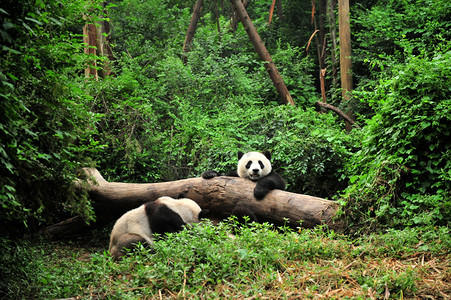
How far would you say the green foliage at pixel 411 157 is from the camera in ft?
19.3

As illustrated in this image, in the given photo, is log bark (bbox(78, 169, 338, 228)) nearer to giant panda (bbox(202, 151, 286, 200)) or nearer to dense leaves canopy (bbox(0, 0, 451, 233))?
giant panda (bbox(202, 151, 286, 200))

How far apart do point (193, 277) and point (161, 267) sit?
1.27ft

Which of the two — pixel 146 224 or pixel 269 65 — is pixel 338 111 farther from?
pixel 146 224

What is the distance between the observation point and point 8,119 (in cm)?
348

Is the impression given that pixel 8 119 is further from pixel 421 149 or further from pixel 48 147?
pixel 421 149

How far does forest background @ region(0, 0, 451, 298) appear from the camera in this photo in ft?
13.5

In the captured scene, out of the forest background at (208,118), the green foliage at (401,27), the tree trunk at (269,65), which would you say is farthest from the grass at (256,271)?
the tree trunk at (269,65)

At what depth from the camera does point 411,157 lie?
237 inches

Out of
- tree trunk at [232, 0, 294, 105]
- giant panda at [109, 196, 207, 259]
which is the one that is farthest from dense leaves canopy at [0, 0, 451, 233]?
giant panda at [109, 196, 207, 259]

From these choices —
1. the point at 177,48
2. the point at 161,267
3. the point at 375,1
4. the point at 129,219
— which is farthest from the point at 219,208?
the point at 375,1

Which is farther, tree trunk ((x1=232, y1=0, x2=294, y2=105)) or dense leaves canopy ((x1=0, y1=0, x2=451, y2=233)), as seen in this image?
tree trunk ((x1=232, y1=0, x2=294, y2=105))

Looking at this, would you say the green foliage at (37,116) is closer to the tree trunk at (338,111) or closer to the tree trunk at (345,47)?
the tree trunk at (338,111)

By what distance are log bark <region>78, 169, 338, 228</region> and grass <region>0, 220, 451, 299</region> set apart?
4.42 feet

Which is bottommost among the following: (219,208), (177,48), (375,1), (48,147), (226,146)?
(219,208)
